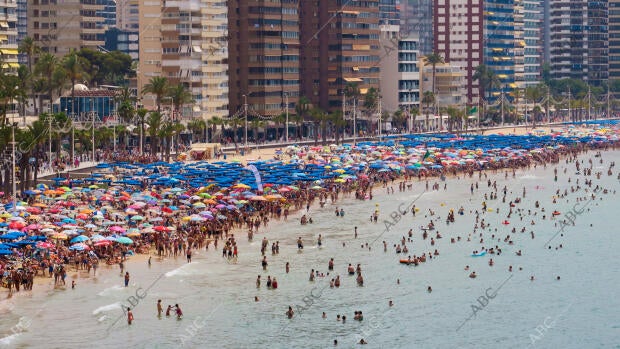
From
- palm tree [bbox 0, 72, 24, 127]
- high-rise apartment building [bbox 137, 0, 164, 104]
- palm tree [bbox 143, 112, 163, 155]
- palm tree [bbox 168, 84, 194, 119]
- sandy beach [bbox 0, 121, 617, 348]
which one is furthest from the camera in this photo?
high-rise apartment building [bbox 137, 0, 164, 104]

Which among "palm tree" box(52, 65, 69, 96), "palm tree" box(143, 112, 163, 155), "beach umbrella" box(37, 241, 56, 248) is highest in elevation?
"palm tree" box(52, 65, 69, 96)

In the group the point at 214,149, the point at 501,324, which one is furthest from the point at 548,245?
the point at 214,149

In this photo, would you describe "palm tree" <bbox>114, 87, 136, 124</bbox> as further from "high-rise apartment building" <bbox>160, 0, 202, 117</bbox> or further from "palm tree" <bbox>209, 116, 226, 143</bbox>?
"palm tree" <bbox>209, 116, 226, 143</bbox>

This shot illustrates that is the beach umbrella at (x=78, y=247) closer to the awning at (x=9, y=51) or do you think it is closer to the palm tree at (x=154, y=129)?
the palm tree at (x=154, y=129)

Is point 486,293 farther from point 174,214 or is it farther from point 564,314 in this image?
point 174,214

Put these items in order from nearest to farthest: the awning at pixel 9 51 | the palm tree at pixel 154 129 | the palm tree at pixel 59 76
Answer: the palm tree at pixel 154 129, the awning at pixel 9 51, the palm tree at pixel 59 76

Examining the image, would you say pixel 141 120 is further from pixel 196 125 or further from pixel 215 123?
pixel 215 123

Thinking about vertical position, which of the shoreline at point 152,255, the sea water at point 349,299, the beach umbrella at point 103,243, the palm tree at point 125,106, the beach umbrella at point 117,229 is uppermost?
the palm tree at point 125,106

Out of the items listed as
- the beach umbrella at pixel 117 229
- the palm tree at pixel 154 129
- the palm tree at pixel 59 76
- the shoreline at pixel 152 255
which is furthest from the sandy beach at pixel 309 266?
the palm tree at pixel 59 76

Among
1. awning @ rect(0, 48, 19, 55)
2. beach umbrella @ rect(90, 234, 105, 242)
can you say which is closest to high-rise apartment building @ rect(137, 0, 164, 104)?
awning @ rect(0, 48, 19, 55)
